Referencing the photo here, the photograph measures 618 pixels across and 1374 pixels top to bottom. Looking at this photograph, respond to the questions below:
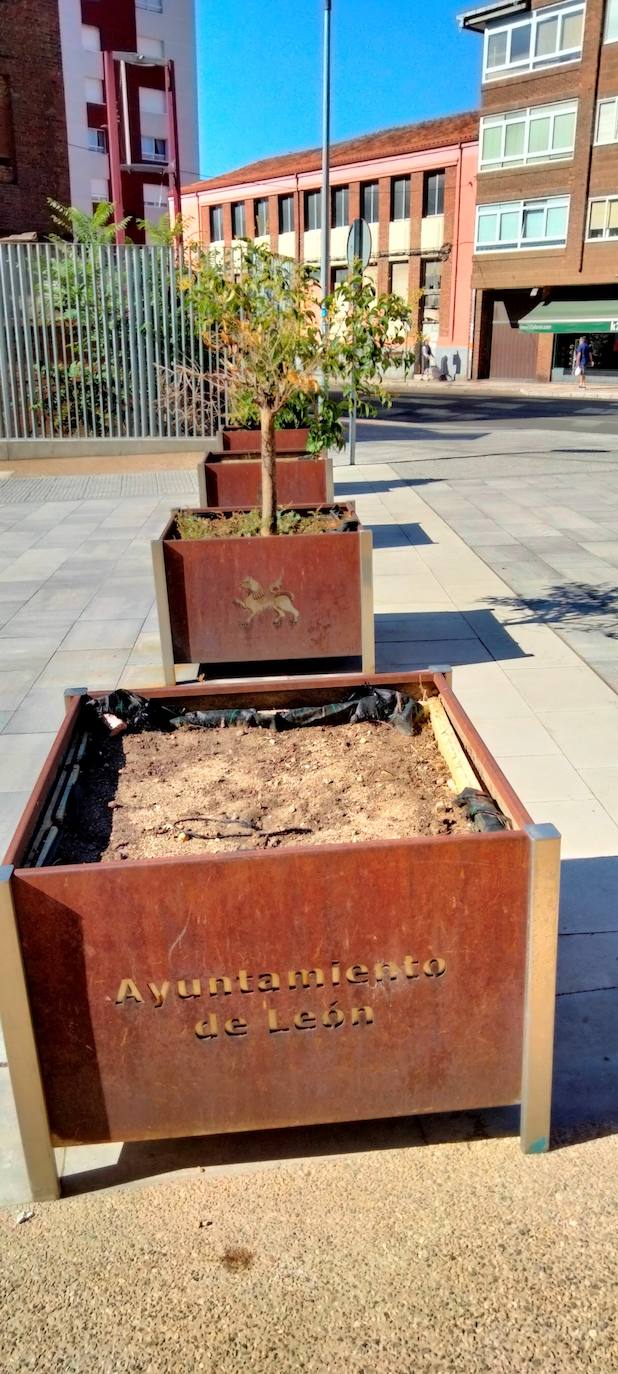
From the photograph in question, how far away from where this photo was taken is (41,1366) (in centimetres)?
249

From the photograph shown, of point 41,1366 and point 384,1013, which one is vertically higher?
point 384,1013

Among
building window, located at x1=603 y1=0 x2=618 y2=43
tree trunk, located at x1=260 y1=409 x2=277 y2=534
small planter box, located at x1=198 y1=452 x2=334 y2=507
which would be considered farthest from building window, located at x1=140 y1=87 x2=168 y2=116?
tree trunk, located at x1=260 y1=409 x2=277 y2=534

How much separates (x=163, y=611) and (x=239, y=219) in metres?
53.9

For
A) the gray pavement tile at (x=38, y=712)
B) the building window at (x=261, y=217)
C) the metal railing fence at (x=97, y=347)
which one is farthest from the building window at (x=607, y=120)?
the gray pavement tile at (x=38, y=712)

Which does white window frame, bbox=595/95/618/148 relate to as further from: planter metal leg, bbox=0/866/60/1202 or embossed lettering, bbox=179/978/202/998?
planter metal leg, bbox=0/866/60/1202

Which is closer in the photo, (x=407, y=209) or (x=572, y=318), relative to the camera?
(x=572, y=318)

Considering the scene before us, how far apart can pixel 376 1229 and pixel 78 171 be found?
56062 mm

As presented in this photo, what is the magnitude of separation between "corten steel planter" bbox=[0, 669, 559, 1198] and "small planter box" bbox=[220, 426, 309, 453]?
368 inches

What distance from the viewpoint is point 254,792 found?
3.83 m

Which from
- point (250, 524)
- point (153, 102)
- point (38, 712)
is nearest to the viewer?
point (38, 712)

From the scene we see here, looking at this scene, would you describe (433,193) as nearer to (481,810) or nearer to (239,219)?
(239,219)

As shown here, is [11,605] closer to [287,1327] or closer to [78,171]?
[287,1327]

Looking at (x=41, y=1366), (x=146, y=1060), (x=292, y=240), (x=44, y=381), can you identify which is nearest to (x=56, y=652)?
(x=146, y=1060)

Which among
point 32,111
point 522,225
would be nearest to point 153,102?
point 522,225
